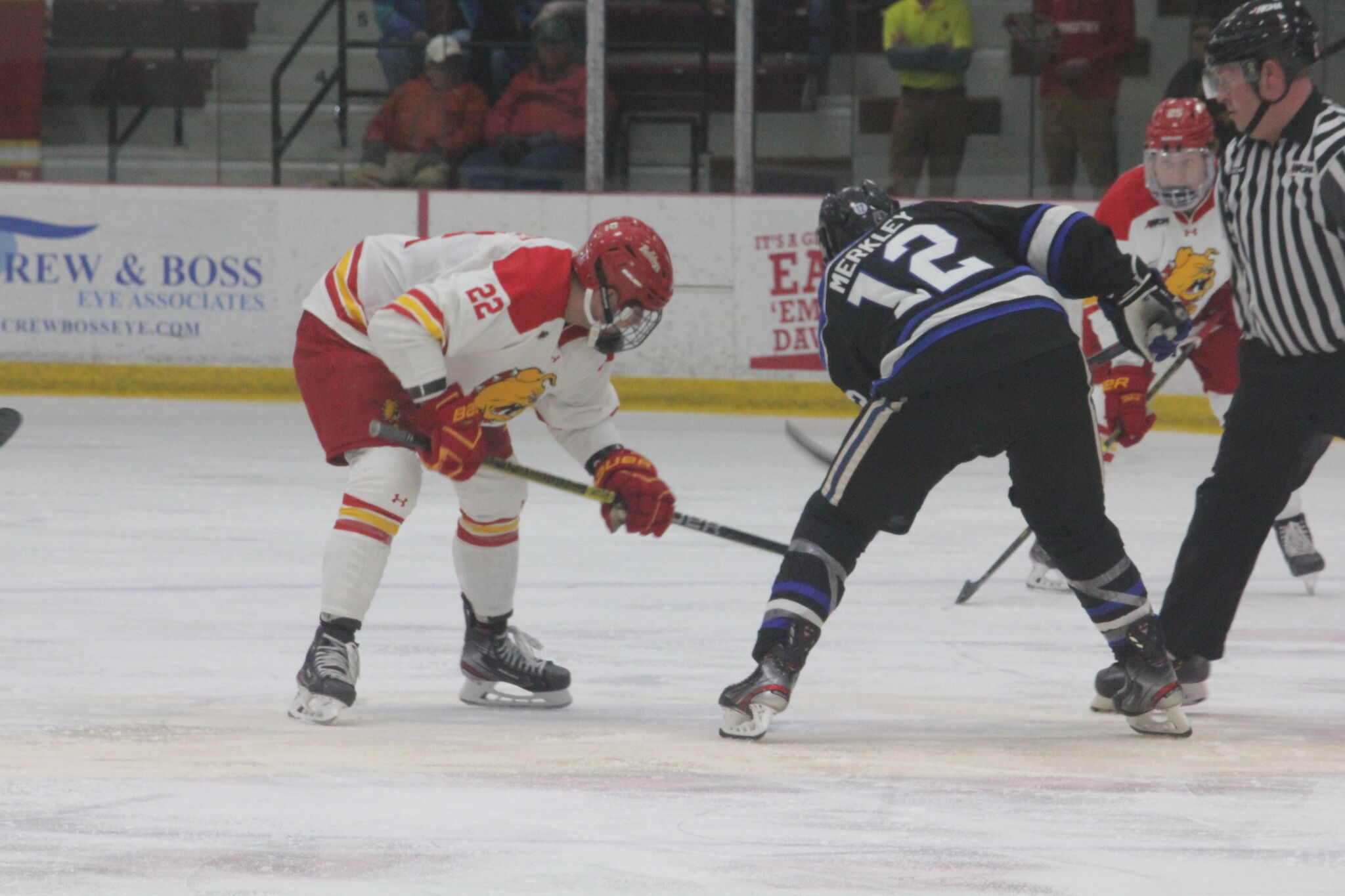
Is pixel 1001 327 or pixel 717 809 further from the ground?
pixel 1001 327

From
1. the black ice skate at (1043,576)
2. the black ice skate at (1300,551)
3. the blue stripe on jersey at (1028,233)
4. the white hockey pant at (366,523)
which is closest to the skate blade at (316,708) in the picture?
the white hockey pant at (366,523)

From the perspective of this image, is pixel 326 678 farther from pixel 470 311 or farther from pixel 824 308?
pixel 824 308

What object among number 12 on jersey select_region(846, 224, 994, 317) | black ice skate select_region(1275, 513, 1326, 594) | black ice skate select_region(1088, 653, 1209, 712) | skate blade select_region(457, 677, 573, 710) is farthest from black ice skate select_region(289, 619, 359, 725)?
black ice skate select_region(1275, 513, 1326, 594)

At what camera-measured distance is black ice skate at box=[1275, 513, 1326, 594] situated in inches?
168

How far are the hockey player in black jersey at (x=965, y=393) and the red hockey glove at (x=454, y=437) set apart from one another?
51 centimetres

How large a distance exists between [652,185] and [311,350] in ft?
16.4

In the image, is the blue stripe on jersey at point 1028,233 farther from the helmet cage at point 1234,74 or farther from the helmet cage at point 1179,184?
the helmet cage at point 1179,184

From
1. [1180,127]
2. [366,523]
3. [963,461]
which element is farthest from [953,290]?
[1180,127]

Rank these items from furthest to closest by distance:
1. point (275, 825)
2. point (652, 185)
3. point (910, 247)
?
point (652, 185), point (910, 247), point (275, 825)

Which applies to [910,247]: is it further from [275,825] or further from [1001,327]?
[275,825]

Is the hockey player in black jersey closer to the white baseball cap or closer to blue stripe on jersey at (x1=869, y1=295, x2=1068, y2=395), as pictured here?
blue stripe on jersey at (x1=869, y1=295, x2=1068, y2=395)

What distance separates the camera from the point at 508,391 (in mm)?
3029

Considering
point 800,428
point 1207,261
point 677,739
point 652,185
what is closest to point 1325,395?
point 677,739

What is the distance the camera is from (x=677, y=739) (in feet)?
9.37
